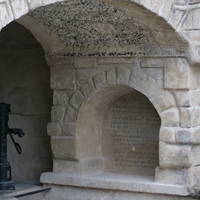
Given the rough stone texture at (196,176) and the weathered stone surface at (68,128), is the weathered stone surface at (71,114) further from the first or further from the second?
the rough stone texture at (196,176)

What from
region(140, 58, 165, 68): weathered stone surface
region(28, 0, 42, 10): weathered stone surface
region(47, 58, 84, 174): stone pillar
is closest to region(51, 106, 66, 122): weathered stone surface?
region(47, 58, 84, 174): stone pillar

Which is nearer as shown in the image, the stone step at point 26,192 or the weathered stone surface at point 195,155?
the weathered stone surface at point 195,155

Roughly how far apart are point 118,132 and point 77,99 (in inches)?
23.3

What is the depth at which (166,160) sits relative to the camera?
6457 mm

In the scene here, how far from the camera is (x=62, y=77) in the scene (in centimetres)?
701

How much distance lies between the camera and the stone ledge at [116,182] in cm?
646

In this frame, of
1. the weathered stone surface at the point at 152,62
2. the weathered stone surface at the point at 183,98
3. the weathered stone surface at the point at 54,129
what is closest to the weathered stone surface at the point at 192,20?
the weathered stone surface at the point at 152,62

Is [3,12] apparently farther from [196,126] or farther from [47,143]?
[47,143]

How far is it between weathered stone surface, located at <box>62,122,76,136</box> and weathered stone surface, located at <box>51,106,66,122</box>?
72 mm

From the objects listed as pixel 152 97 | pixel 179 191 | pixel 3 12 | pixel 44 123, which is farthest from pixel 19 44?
pixel 3 12

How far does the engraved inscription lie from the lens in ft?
23.0

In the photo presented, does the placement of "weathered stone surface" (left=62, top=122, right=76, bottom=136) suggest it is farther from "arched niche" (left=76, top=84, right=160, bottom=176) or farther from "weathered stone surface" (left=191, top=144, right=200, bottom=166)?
"weathered stone surface" (left=191, top=144, right=200, bottom=166)

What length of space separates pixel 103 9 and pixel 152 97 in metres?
0.99

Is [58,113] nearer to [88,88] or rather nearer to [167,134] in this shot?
[88,88]
